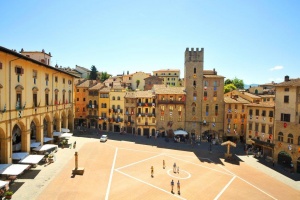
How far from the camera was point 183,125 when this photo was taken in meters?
59.6

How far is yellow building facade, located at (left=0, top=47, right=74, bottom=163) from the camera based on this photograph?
2716 centimetres

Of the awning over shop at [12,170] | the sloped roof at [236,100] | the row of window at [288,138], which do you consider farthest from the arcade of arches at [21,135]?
the row of window at [288,138]

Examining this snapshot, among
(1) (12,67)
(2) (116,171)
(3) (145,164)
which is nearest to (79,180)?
(2) (116,171)

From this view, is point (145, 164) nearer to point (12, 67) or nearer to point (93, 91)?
point (12, 67)

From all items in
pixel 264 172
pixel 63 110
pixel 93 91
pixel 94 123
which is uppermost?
pixel 93 91

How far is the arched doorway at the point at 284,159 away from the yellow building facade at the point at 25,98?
142 feet

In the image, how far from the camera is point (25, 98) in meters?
32.0

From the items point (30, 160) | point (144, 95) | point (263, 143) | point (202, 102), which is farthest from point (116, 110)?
point (263, 143)

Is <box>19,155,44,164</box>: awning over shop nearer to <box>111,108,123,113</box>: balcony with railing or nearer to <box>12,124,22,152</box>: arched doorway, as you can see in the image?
<box>12,124,22,152</box>: arched doorway

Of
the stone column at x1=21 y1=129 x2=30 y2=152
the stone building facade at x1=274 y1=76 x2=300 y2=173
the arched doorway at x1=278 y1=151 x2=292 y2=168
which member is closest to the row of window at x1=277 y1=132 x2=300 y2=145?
the stone building facade at x1=274 y1=76 x2=300 y2=173

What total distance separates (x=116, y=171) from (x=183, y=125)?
1211 inches

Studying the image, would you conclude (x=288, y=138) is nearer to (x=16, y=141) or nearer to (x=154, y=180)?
(x=154, y=180)

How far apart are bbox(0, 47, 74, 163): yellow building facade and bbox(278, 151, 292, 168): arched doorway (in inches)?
1705

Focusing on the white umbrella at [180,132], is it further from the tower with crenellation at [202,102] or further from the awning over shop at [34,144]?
the awning over shop at [34,144]
